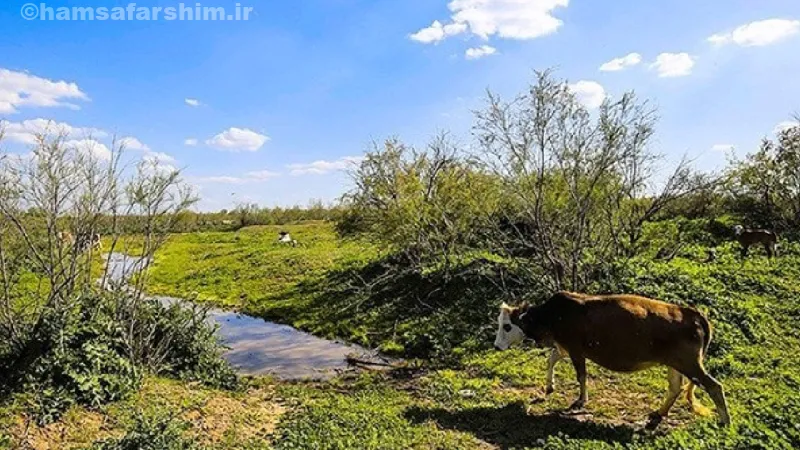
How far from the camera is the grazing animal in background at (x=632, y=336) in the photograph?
7.04 m

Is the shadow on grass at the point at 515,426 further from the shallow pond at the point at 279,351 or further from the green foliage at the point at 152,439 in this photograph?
the shallow pond at the point at 279,351

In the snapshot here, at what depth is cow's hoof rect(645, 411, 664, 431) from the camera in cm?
721

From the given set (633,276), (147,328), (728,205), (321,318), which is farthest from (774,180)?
(147,328)

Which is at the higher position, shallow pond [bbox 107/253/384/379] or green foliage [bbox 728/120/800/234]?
green foliage [bbox 728/120/800/234]

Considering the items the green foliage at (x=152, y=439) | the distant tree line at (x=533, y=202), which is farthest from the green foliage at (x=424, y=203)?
the green foliage at (x=152, y=439)

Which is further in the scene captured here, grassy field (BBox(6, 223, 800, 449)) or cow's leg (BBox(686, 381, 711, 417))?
cow's leg (BBox(686, 381, 711, 417))

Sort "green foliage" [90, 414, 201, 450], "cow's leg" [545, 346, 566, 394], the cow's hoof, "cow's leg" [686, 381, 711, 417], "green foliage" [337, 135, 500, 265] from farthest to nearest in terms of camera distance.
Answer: "green foliage" [337, 135, 500, 265] < "cow's leg" [545, 346, 566, 394] < "cow's leg" [686, 381, 711, 417] < the cow's hoof < "green foliage" [90, 414, 201, 450]

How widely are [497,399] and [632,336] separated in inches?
95.8

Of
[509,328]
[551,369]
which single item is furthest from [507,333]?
[551,369]

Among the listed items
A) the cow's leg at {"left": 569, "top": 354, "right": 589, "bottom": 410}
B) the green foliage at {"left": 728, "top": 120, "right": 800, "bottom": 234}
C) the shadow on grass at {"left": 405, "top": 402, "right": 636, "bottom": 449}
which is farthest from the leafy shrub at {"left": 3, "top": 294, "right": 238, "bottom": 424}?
the green foliage at {"left": 728, "top": 120, "right": 800, "bottom": 234}

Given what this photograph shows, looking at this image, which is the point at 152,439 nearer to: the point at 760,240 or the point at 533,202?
the point at 533,202

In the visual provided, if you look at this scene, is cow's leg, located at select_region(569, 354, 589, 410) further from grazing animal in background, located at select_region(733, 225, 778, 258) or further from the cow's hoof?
grazing animal in background, located at select_region(733, 225, 778, 258)

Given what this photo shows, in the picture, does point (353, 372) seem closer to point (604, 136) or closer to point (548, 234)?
point (548, 234)

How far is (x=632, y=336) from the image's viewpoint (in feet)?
24.1
